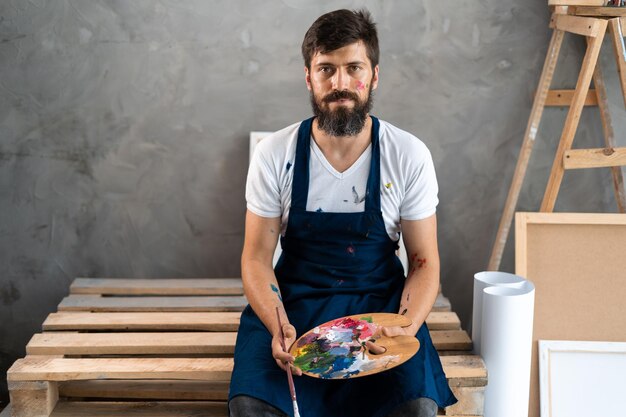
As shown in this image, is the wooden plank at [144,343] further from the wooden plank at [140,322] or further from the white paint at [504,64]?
the white paint at [504,64]

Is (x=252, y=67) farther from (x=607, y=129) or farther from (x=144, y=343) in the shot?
(x=607, y=129)

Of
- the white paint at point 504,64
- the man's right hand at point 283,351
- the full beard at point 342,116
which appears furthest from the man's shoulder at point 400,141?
the white paint at point 504,64

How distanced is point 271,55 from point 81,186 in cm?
104

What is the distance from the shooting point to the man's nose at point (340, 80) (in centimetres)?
234

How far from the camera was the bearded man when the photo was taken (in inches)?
92.9

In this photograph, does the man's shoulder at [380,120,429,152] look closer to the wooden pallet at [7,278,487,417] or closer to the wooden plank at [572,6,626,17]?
the wooden pallet at [7,278,487,417]

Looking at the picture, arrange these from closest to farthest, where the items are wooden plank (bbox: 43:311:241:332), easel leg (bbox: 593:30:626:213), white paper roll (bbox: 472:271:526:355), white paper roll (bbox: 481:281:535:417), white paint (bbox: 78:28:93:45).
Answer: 1. white paper roll (bbox: 481:281:535:417)
2. white paper roll (bbox: 472:271:526:355)
3. wooden plank (bbox: 43:311:241:332)
4. easel leg (bbox: 593:30:626:213)
5. white paint (bbox: 78:28:93:45)

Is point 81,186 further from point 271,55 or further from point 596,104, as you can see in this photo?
point 596,104

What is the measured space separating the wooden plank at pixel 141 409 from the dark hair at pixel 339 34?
122cm

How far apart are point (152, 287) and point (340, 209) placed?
1.16 meters

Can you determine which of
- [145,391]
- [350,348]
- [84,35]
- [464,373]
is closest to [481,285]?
[464,373]

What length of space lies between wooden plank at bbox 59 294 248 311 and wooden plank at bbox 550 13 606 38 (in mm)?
1719

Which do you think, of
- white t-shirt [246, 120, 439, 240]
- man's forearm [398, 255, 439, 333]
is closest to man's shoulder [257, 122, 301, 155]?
white t-shirt [246, 120, 439, 240]

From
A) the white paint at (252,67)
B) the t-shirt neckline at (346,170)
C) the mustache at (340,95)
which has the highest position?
the white paint at (252,67)
